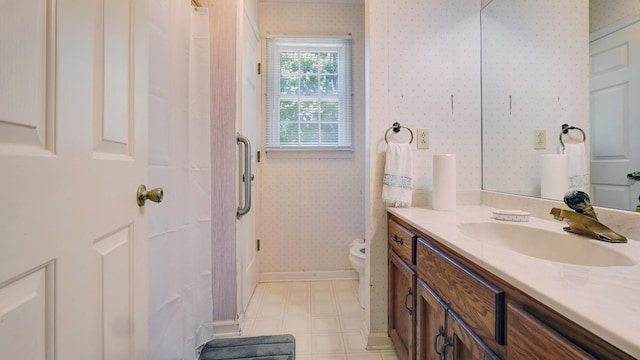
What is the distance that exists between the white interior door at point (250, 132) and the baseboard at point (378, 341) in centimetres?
82

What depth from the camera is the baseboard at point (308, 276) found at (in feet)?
8.36

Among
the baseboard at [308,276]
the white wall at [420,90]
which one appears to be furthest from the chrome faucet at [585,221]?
the baseboard at [308,276]

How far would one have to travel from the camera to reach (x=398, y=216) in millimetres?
1354

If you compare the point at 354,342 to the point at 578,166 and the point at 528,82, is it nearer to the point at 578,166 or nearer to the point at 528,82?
the point at 578,166

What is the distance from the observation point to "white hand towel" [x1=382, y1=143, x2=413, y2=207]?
4.85ft

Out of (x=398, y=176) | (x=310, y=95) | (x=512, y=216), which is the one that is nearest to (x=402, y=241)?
(x=398, y=176)

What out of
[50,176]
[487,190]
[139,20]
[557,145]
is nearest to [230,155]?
[139,20]

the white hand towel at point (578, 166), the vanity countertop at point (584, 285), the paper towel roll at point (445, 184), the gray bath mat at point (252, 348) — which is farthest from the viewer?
the gray bath mat at point (252, 348)

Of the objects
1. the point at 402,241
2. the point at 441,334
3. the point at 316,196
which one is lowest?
the point at 441,334

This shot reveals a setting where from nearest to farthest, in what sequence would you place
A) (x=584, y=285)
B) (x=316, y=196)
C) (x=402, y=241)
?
(x=584, y=285)
(x=402, y=241)
(x=316, y=196)

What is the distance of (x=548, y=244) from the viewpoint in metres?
0.99

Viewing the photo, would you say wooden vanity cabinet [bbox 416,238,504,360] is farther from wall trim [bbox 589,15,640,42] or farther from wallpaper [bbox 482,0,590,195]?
wall trim [bbox 589,15,640,42]

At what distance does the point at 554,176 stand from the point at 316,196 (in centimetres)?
172

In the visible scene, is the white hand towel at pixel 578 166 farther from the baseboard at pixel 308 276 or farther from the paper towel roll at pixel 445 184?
the baseboard at pixel 308 276
